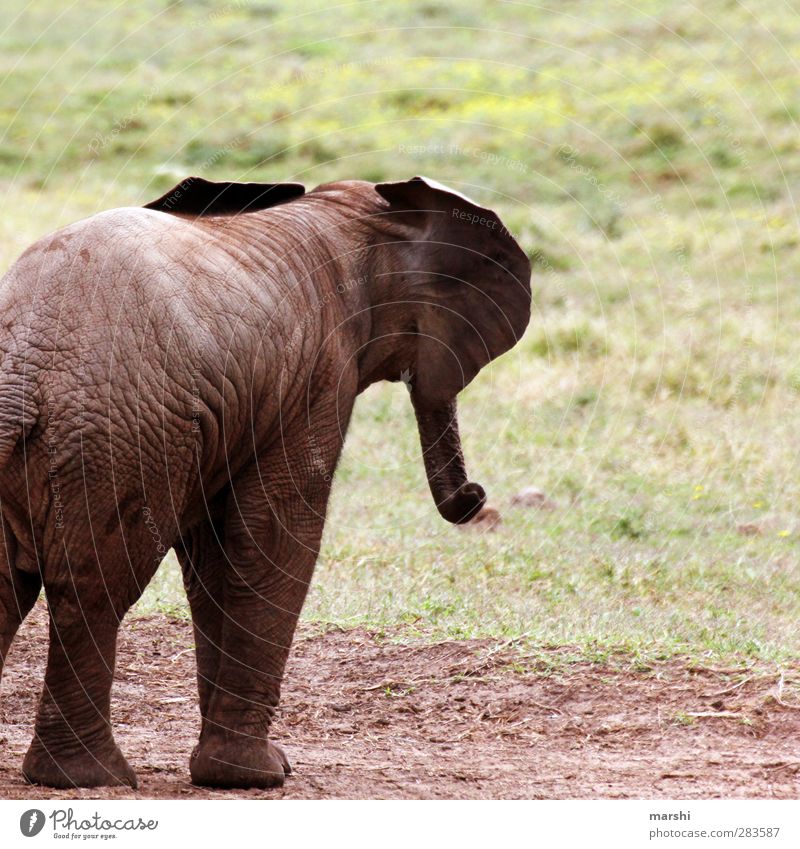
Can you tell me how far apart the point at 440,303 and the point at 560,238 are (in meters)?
13.2

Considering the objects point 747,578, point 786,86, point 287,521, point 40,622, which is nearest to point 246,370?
point 287,521

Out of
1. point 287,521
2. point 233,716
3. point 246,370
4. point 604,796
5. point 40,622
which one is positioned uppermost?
point 246,370

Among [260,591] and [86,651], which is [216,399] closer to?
[260,591]

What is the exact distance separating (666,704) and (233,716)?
8.29 ft

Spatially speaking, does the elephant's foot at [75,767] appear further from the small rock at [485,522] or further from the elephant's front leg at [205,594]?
the small rock at [485,522]

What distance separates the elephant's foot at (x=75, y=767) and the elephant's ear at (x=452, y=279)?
2.40m

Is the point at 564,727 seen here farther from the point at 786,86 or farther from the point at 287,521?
the point at 786,86

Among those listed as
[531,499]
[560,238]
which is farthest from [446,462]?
[560,238]

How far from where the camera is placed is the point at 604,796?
6602 millimetres

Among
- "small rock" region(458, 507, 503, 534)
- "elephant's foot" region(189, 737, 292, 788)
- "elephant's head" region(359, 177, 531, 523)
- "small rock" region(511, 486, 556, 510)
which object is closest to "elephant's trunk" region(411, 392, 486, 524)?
"elephant's head" region(359, 177, 531, 523)

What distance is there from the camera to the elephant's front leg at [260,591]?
6484 mm

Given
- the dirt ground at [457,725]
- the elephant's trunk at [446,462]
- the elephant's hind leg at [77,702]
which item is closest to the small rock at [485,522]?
the dirt ground at [457,725]

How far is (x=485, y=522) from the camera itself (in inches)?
458

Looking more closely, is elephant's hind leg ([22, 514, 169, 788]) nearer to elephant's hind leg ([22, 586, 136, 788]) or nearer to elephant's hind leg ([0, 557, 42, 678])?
elephant's hind leg ([22, 586, 136, 788])
